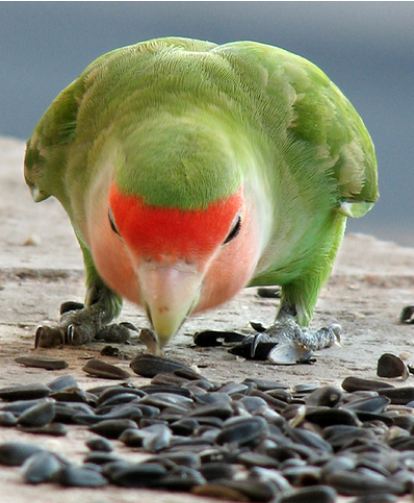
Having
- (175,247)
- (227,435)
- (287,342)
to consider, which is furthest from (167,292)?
(287,342)

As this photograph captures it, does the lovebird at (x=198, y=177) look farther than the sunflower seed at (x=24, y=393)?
No

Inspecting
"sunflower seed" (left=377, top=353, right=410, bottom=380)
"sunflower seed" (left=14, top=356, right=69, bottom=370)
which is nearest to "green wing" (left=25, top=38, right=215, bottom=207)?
"sunflower seed" (left=14, top=356, right=69, bottom=370)

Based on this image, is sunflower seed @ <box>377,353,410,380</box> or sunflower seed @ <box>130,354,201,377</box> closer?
sunflower seed @ <box>130,354,201,377</box>

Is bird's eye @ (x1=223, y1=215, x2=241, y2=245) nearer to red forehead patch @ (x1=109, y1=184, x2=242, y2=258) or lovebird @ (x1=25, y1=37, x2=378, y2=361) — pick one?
lovebird @ (x1=25, y1=37, x2=378, y2=361)

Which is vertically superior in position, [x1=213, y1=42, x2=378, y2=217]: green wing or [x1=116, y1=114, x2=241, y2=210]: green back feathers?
[x1=213, y1=42, x2=378, y2=217]: green wing

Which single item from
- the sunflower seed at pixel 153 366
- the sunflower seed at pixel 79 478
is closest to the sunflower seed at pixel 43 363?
the sunflower seed at pixel 153 366

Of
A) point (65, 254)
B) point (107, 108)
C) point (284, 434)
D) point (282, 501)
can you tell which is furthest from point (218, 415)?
point (65, 254)

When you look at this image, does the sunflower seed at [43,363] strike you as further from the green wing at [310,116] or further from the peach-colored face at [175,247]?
the green wing at [310,116]
